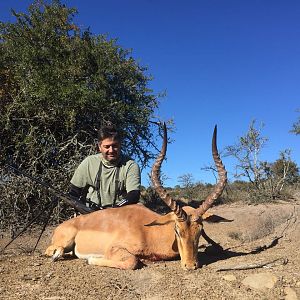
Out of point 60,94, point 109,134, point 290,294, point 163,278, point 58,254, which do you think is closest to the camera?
point 290,294

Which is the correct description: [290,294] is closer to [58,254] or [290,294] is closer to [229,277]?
[229,277]

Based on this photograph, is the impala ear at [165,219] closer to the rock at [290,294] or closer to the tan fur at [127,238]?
the tan fur at [127,238]

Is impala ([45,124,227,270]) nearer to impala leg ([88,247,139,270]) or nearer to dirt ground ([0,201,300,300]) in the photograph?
impala leg ([88,247,139,270])

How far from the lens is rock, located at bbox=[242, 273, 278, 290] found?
3.42m

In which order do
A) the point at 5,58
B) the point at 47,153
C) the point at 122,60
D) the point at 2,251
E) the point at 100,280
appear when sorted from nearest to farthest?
A: the point at 100,280 → the point at 2,251 → the point at 47,153 → the point at 5,58 → the point at 122,60

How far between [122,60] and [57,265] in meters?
7.37

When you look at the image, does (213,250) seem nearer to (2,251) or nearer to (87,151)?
(2,251)

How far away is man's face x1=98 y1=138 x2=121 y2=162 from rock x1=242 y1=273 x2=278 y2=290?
264cm

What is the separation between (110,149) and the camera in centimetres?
559

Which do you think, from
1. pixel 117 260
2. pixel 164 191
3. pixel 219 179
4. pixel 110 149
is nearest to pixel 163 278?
pixel 117 260

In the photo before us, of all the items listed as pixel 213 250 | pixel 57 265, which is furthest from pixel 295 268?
pixel 57 265

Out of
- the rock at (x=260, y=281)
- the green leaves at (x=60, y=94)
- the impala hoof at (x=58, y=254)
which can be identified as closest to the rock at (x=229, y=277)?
the rock at (x=260, y=281)

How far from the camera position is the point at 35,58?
993 centimetres

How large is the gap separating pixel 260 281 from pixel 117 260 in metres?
1.50
